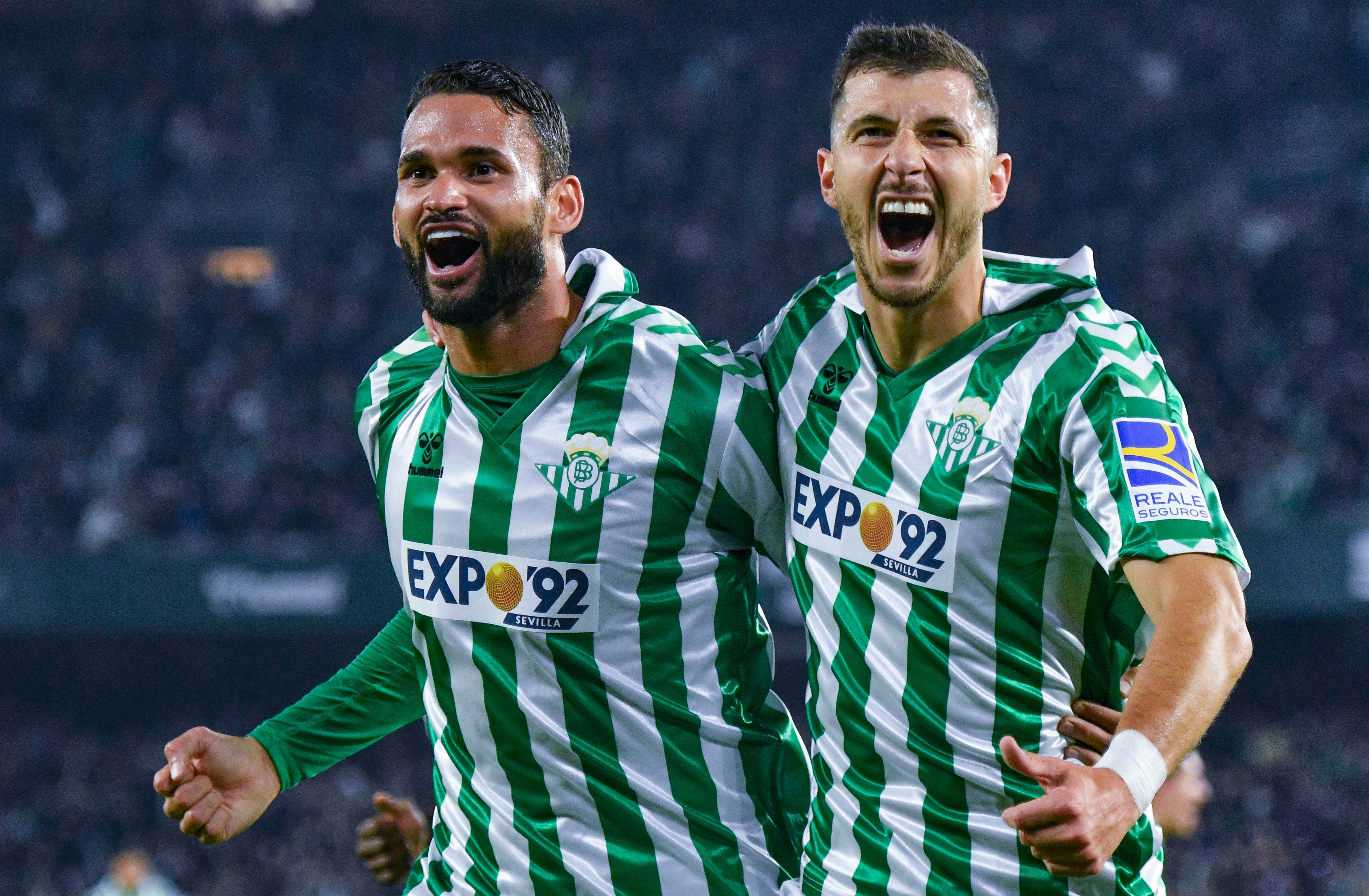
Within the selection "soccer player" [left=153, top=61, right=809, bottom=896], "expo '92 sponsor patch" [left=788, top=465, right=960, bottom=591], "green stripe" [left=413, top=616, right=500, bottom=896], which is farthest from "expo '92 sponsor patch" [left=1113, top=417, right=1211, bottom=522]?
"green stripe" [left=413, top=616, right=500, bottom=896]

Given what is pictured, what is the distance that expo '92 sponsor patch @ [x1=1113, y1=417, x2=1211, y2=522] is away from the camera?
2.32m

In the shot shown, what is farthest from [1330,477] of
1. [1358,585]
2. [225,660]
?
[225,660]

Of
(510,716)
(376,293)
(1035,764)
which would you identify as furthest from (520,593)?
→ (376,293)

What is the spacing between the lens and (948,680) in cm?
268

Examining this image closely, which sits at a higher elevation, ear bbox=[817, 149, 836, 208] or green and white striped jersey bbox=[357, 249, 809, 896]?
ear bbox=[817, 149, 836, 208]

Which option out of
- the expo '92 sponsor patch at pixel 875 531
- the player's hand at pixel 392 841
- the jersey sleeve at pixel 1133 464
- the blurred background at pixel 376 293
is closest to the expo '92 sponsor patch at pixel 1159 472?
the jersey sleeve at pixel 1133 464

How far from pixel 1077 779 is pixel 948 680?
78 centimetres

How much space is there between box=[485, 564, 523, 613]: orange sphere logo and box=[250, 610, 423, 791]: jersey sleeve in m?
0.50

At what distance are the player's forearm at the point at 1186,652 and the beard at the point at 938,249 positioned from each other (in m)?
0.70

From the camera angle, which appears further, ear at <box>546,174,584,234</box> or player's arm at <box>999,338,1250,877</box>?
ear at <box>546,174,584,234</box>

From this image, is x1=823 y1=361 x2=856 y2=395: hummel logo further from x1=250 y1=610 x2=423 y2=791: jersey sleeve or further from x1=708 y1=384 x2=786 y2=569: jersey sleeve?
x1=250 y1=610 x2=423 y2=791: jersey sleeve

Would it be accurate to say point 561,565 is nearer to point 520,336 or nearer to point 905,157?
point 520,336

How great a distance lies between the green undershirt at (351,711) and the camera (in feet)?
11.0

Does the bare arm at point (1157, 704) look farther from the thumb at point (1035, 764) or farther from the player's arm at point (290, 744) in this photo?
the player's arm at point (290, 744)
